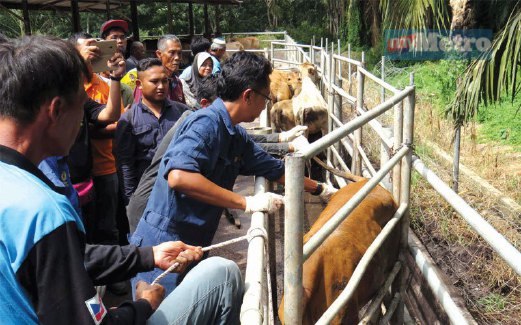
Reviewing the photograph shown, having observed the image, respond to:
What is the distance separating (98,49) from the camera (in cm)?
349

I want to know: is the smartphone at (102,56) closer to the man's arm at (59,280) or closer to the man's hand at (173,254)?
the man's hand at (173,254)

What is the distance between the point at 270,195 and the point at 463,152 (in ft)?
19.0

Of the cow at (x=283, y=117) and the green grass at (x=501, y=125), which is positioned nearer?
the cow at (x=283, y=117)

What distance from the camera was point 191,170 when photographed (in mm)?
2334

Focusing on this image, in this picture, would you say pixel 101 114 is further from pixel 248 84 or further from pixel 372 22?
pixel 372 22

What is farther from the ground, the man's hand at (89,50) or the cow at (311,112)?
the man's hand at (89,50)

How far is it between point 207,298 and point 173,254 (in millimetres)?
222

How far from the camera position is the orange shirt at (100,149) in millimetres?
3938

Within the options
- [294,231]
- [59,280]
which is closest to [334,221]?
[294,231]

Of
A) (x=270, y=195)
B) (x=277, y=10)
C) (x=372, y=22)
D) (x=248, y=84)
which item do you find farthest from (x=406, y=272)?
(x=277, y=10)

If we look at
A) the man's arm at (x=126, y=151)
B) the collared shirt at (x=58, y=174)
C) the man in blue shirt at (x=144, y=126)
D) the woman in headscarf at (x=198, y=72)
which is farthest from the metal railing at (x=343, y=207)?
the woman in headscarf at (x=198, y=72)

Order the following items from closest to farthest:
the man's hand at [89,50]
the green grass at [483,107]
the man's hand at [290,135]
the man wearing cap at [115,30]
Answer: the man's hand at [89,50] → the man's hand at [290,135] → the man wearing cap at [115,30] → the green grass at [483,107]

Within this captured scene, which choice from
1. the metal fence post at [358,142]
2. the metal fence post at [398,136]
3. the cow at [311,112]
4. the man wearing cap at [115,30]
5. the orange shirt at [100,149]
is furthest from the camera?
the cow at [311,112]

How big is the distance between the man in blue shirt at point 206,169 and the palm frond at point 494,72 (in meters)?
2.33
